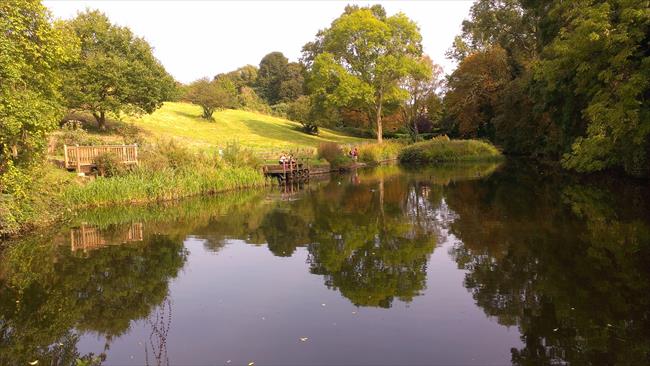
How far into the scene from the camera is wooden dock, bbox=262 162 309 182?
3188 cm

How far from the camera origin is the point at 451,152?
1950 inches

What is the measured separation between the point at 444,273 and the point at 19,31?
45.7 feet

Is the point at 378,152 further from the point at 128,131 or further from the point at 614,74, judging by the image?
the point at 614,74

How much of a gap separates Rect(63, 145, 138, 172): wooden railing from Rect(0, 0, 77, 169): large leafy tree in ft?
24.0

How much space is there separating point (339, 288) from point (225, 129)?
4706 cm

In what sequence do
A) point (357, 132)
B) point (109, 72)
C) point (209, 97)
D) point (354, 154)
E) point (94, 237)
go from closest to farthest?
point (94, 237) < point (109, 72) < point (354, 154) < point (209, 97) < point (357, 132)

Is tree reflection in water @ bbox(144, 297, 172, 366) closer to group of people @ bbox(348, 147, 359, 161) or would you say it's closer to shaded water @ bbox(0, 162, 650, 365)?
shaded water @ bbox(0, 162, 650, 365)

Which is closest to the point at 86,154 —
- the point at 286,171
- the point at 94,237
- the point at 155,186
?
the point at 155,186

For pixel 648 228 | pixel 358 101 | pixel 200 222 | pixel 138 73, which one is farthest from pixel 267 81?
pixel 648 228

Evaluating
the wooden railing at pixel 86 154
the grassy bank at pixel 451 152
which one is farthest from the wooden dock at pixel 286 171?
the grassy bank at pixel 451 152

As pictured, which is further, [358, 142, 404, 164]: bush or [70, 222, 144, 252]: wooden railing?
[358, 142, 404, 164]: bush

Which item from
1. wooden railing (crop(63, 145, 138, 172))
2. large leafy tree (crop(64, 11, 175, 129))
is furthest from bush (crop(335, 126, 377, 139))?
wooden railing (crop(63, 145, 138, 172))

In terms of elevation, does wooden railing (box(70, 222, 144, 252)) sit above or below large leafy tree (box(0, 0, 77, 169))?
below

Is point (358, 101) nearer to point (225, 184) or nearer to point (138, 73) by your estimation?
point (138, 73)
